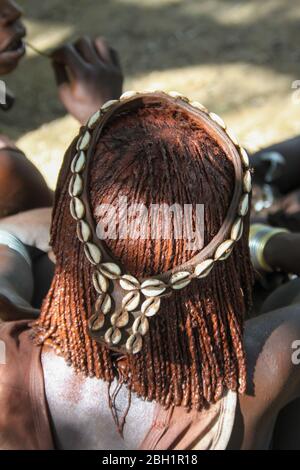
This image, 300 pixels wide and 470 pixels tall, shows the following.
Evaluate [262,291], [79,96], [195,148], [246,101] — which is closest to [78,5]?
[246,101]

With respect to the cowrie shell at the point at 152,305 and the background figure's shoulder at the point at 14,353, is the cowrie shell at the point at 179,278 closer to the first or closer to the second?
the cowrie shell at the point at 152,305

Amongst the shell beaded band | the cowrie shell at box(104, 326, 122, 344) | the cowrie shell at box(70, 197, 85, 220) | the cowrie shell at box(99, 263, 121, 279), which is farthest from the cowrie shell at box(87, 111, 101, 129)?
the cowrie shell at box(104, 326, 122, 344)

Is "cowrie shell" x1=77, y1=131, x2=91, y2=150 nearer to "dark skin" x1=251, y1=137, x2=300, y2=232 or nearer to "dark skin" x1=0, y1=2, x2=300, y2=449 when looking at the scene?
"dark skin" x1=0, y1=2, x2=300, y2=449

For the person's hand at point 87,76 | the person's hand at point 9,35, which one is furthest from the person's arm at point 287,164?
the person's hand at point 9,35

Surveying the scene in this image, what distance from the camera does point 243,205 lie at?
1273 millimetres

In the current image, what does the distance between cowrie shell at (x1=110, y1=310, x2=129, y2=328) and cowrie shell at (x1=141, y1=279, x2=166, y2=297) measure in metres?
0.06

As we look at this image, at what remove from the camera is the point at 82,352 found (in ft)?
4.48

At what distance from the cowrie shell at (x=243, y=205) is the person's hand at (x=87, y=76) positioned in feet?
4.12

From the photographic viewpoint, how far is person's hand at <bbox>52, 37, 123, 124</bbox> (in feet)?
8.04

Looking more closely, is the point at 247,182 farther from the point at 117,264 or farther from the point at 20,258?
the point at 20,258

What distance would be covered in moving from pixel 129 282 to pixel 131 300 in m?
0.04

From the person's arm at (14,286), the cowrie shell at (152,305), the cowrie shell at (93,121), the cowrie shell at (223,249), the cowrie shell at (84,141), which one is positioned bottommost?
the person's arm at (14,286)

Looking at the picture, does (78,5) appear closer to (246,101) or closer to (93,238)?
(246,101)

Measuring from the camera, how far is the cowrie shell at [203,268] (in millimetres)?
1241
